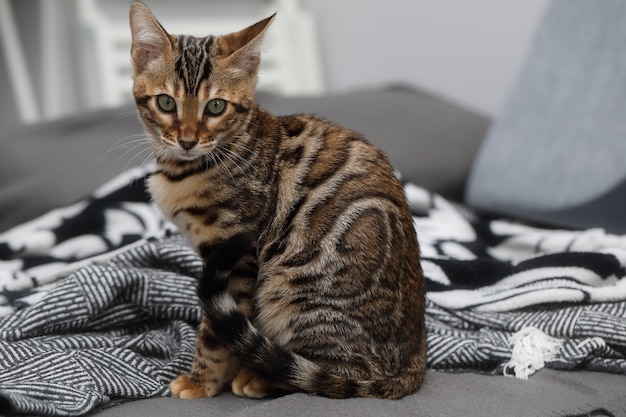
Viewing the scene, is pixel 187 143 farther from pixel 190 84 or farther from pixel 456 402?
pixel 456 402

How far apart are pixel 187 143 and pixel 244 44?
0.58ft

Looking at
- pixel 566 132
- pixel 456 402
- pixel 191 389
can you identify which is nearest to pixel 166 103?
pixel 191 389

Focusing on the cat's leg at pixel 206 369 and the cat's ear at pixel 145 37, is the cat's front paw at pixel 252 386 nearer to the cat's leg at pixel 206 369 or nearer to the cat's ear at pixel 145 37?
the cat's leg at pixel 206 369

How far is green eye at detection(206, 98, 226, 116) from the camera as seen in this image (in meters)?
1.11

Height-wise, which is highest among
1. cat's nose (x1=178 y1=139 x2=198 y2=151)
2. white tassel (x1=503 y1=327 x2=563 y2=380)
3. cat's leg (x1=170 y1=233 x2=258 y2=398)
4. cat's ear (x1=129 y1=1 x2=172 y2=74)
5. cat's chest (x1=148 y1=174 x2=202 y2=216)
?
cat's ear (x1=129 y1=1 x2=172 y2=74)

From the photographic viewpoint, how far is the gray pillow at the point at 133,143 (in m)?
1.94

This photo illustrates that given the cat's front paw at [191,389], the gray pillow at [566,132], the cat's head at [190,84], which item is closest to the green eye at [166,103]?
the cat's head at [190,84]

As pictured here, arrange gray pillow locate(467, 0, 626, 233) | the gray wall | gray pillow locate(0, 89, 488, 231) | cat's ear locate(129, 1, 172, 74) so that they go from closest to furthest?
cat's ear locate(129, 1, 172, 74)
gray pillow locate(467, 0, 626, 233)
gray pillow locate(0, 89, 488, 231)
the gray wall

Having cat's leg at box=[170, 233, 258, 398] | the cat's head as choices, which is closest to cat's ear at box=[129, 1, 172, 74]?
the cat's head

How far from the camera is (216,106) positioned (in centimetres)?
112

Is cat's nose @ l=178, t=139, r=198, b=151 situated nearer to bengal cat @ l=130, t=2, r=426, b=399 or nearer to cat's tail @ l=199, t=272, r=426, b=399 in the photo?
bengal cat @ l=130, t=2, r=426, b=399

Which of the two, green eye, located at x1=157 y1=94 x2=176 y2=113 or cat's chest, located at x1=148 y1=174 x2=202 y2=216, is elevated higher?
green eye, located at x1=157 y1=94 x2=176 y2=113

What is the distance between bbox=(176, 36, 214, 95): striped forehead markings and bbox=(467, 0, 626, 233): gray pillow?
1.02m

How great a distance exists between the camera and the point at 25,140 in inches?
80.7
